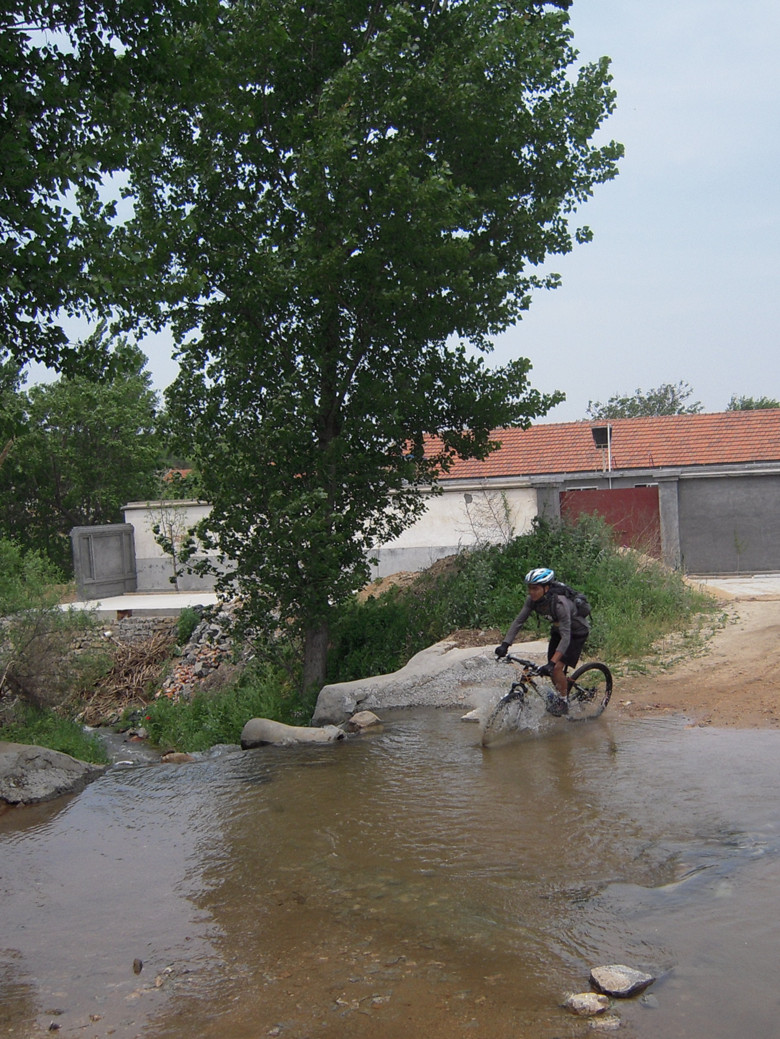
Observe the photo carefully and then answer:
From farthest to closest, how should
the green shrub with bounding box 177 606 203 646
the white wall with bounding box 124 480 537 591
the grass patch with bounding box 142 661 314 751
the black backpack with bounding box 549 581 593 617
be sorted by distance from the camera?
the white wall with bounding box 124 480 537 591 → the green shrub with bounding box 177 606 203 646 → the grass patch with bounding box 142 661 314 751 → the black backpack with bounding box 549 581 593 617

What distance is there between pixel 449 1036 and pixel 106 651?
15.8 m

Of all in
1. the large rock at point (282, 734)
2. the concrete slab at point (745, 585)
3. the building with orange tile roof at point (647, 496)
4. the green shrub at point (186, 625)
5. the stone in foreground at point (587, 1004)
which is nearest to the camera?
the stone in foreground at point (587, 1004)

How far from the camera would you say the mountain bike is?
9234mm

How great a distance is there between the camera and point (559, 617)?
934 centimetres

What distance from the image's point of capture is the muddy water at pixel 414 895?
4355mm

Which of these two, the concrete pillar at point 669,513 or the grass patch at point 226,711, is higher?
the concrete pillar at point 669,513

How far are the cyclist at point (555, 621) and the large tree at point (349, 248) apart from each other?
161 inches

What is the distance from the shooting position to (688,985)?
14.2 ft

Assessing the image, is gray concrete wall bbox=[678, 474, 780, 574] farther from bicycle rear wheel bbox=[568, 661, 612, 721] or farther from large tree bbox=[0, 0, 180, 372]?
large tree bbox=[0, 0, 180, 372]

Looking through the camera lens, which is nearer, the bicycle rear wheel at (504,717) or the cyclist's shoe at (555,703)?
the bicycle rear wheel at (504,717)

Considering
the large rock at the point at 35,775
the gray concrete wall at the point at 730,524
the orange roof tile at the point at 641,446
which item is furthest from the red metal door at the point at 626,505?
the large rock at the point at 35,775

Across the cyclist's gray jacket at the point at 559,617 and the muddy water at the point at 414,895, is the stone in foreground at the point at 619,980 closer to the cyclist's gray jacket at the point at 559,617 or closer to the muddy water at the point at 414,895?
the muddy water at the point at 414,895

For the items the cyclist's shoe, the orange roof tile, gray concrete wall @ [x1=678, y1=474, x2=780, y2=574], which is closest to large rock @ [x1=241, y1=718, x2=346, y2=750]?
the cyclist's shoe

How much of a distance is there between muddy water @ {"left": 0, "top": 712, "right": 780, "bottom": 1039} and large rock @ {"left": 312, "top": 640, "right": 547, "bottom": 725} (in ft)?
7.34
